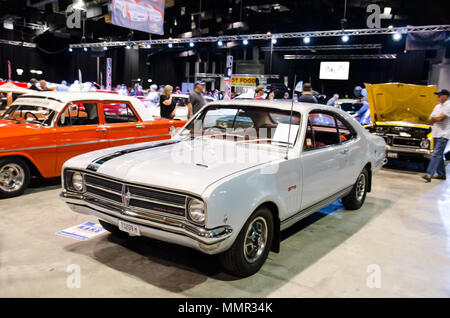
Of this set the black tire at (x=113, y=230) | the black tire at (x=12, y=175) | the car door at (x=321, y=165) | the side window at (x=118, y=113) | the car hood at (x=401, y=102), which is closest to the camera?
the car door at (x=321, y=165)

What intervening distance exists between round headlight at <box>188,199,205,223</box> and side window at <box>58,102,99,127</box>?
150 inches

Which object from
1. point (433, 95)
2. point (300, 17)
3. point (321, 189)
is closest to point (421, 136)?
point (433, 95)

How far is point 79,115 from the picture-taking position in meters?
6.00

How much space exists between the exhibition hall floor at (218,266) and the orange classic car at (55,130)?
21.3 inches

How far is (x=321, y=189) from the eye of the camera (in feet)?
13.9

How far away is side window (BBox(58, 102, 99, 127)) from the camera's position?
5824 mm

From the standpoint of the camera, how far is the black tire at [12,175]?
5281mm

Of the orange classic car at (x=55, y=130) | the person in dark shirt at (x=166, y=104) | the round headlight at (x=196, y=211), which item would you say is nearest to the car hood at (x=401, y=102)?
the person in dark shirt at (x=166, y=104)

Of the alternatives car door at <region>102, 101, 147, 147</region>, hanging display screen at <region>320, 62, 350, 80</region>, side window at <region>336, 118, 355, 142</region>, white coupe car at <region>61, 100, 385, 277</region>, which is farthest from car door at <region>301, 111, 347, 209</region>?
hanging display screen at <region>320, 62, 350, 80</region>

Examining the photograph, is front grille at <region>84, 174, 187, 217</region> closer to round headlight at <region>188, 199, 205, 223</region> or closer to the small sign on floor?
round headlight at <region>188, 199, 205, 223</region>

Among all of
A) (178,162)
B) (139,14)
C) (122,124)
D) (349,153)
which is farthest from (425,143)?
(139,14)

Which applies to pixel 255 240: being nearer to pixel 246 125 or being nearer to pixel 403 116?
pixel 246 125

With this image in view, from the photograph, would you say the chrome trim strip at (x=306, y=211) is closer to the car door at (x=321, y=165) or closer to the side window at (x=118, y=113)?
the car door at (x=321, y=165)

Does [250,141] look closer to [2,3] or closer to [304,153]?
[304,153]
